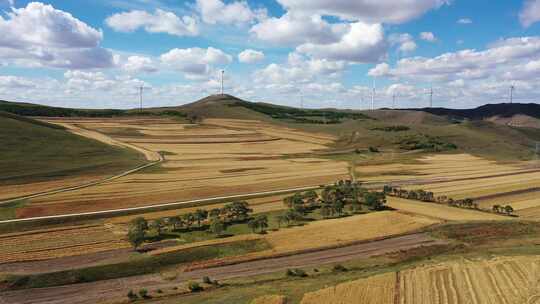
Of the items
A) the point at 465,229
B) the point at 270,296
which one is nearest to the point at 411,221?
the point at 465,229

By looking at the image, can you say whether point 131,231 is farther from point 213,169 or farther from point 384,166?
point 384,166

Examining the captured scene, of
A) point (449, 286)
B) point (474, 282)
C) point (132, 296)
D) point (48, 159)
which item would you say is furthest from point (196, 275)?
point (48, 159)

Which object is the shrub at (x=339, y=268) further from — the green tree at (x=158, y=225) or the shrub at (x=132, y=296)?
the green tree at (x=158, y=225)

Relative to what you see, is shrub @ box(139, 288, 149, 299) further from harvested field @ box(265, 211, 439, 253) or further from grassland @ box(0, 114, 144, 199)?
grassland @ box(0, 114, 144, 199)

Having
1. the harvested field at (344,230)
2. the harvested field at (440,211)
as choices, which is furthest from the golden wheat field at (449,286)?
the harvested field at (440,211)

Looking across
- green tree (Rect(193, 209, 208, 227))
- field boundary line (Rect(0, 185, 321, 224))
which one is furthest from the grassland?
green tree (Rect(193, 209, 208, 227))

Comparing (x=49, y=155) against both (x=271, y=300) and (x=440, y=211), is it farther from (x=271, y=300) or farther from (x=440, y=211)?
(x=440, y=211)
